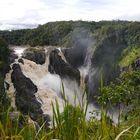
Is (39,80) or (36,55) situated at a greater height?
(36,55)

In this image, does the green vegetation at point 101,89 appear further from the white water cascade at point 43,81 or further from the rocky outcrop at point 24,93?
the white water cascade at point 43,81

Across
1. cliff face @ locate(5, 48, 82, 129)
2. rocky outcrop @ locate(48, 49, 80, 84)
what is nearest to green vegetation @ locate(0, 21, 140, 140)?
cliff face @ locate(5, 48, 82, 129)

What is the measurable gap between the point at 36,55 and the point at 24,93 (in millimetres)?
18667

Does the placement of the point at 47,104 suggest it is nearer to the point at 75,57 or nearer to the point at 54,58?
the point at 54,58

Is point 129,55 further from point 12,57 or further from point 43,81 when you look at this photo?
point 12,57

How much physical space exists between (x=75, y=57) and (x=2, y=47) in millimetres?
20997

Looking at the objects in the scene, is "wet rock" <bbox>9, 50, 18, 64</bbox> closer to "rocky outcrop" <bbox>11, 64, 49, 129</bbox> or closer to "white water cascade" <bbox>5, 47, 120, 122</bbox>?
"white water cascade" <bbox>5, 47, 120, 122</bbox>

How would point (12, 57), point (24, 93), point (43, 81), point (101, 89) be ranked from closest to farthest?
point (101, 89), point (24, 93), point (43, 81), point (12, 57)

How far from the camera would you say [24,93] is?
2486 inches

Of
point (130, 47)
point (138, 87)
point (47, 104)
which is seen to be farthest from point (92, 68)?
point (138, 87)

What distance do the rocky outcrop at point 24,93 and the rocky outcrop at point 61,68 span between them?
37.3 feet

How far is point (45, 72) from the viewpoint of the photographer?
254 feet

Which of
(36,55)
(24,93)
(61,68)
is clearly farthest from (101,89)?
(61,68)

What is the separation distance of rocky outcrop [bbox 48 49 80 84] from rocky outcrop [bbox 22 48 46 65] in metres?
1.55
